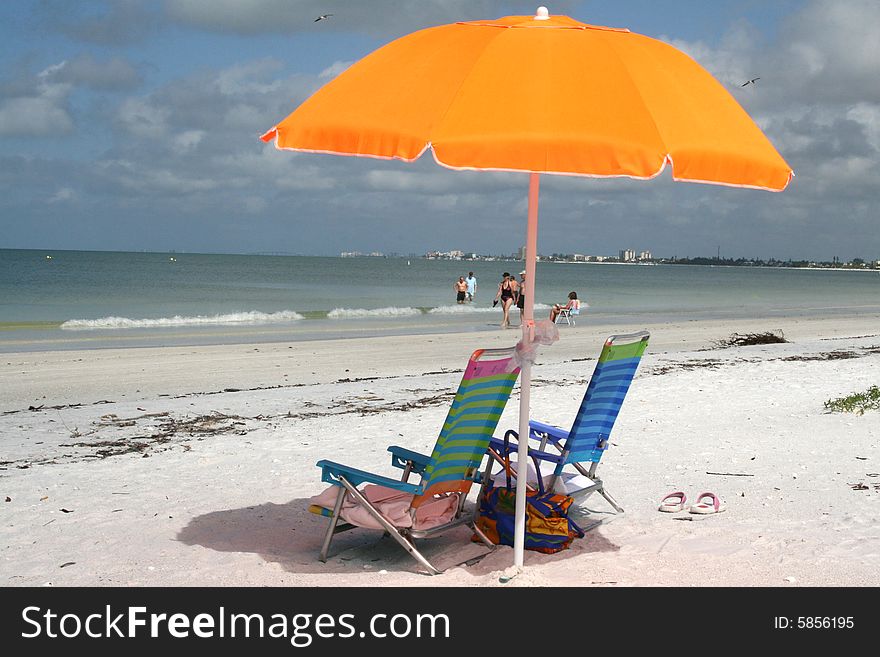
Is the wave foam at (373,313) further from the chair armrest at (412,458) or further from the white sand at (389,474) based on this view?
the chair armrest at (412,458)

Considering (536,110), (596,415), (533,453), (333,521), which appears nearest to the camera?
(536,110)

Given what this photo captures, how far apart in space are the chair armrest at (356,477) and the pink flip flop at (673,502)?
167 cm

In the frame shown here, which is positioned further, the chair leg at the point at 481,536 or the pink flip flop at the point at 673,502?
the pink flip flop at the point at 673,502

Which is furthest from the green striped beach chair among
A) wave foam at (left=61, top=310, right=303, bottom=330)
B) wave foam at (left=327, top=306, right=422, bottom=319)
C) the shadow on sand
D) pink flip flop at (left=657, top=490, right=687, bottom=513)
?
wave foam at (left=327, top=306, right=422, bottom=319)

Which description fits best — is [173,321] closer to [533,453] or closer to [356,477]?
[533,453]

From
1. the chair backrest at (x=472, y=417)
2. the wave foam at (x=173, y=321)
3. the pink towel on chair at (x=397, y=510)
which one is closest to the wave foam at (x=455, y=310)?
the wave foam at (x=173, y=321)

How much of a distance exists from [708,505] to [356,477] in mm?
2141

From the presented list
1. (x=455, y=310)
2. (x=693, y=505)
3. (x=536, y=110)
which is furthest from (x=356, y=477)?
(x=455, y=310)

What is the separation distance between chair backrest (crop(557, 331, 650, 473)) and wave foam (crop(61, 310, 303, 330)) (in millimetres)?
22100

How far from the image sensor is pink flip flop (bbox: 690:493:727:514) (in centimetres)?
505

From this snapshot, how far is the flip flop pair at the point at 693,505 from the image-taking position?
5066mm

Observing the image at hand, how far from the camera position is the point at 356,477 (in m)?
4.23

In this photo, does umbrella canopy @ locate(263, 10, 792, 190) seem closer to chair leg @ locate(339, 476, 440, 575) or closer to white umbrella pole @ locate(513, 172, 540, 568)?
white umbrella pole @ locate(513, 172, 540, 568)
